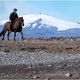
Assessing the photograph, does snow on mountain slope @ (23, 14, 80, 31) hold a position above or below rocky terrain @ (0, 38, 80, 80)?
below

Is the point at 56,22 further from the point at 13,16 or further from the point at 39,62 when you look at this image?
the point at 39,62

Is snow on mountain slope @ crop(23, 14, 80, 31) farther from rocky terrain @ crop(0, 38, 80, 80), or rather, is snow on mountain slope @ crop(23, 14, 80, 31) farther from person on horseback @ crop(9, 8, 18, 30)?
rocky terrain @ crop(0, 38, 80, 80)

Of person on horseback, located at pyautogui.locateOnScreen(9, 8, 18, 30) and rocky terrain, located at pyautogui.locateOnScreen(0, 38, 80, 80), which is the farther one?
person on horseback, located at pyautogui.locateOnScreen(9, 8, 18, 30)

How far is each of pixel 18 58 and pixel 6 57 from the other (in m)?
0.72

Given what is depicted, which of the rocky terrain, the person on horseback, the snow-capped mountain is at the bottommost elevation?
the snow-capped mountain

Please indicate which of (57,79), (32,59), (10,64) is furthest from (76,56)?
(57,79)

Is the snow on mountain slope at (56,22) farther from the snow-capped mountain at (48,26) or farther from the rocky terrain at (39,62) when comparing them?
the rocky terrain at (39,62)

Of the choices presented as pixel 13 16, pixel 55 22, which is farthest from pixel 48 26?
pixel 13 16

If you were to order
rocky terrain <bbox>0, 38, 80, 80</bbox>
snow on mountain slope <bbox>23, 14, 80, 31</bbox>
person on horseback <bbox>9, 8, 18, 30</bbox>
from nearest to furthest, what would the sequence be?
rocky terrain <bbox>0, 38, 80, 80</bbox> < person on horseback <bbox>9, 8, 18, 30</bbox> < snow on mountain slope <bbox>23, 14, 80, 31</bbox>

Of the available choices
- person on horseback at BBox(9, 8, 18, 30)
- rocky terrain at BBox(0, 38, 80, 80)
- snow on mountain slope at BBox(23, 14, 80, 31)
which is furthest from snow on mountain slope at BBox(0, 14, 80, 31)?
rocky terrain at BBox(0, 38, 80, 80)

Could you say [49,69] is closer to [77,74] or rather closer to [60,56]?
[77,74]

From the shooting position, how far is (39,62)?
74.2 ft

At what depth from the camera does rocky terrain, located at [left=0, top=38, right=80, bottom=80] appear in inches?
735

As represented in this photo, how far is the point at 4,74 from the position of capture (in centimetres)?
1947
